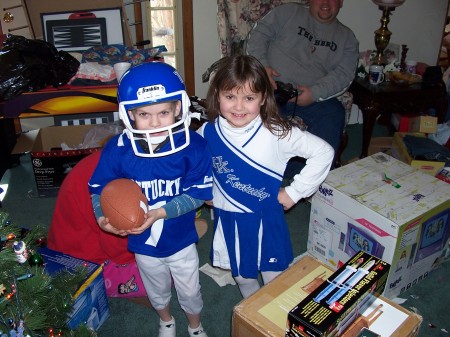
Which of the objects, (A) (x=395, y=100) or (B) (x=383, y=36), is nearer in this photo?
(A) (x=395, y=100)

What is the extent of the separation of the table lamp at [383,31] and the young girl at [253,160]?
207cm

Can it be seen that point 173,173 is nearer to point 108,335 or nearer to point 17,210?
point 108,335

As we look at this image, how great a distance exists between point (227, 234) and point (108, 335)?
29.4 inches

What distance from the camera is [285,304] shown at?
149 centimetres

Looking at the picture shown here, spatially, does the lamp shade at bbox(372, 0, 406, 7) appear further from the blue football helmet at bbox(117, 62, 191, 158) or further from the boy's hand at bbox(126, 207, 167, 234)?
the boy's hand at bbox(126, 207, 167, 234)

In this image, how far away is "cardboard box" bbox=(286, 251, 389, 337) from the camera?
1.25m

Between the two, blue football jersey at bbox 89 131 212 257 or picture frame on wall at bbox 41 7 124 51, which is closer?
blue football jersey at bbox 89 131 212 257

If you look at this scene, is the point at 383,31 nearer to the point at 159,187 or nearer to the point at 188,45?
the point at 188,45

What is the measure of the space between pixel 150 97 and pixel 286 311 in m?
0.81

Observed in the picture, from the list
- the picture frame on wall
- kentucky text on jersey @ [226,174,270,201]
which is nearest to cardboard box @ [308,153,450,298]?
kentucky text on jersey @ [226,174,270,201]

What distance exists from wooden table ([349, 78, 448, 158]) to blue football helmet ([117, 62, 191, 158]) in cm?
200

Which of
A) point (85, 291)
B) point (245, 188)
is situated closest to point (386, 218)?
point (245, 188)

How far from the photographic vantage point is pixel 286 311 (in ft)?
4.79

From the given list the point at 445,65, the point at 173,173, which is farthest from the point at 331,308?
the point at 445,65
